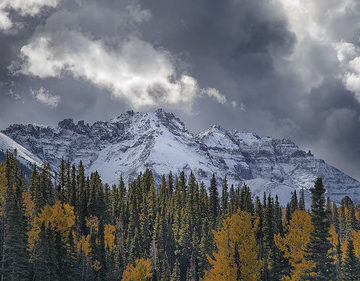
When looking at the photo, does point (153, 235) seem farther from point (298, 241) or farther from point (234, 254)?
point (234, 254)

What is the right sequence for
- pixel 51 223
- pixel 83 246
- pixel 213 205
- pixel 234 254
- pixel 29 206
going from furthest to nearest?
pixel 213 205 < pixel 29 206 < pixel 83 246 < pixel 51 223 < pixel 234 254

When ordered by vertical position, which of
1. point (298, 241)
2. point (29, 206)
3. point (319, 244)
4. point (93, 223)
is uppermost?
point (29, 206)

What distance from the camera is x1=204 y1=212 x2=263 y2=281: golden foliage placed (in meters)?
45.6

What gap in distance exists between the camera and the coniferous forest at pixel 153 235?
4816 centimetres

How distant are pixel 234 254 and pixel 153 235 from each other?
68226 millimetres

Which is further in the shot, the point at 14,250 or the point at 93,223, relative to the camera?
the point at 93,223

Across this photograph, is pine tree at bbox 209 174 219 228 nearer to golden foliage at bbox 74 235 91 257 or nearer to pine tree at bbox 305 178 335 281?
golden foliage at bbox 74 235 91 257

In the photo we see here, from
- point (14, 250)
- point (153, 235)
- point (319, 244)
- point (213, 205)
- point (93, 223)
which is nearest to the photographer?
point (319, 244)

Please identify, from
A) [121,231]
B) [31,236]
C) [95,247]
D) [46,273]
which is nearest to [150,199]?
[121,231]

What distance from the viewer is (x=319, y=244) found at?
47.5m

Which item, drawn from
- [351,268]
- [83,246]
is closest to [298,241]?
[351,268]

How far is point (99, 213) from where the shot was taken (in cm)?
10862

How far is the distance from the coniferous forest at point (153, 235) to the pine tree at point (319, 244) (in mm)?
113

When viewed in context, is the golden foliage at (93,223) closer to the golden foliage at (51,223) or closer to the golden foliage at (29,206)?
the golden foliage at (29,206)
